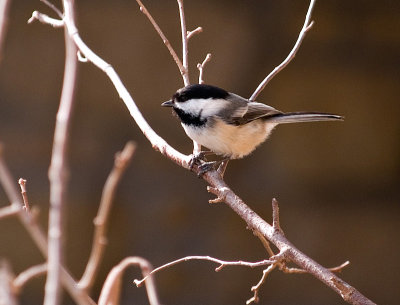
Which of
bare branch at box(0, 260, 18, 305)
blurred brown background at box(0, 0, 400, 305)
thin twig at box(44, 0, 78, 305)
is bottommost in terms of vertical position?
blurred brown background at box(0, 0, 400, 305)

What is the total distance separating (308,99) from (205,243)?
891 millimetres

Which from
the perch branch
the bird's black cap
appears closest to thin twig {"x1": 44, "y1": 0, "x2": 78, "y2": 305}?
the perch branch

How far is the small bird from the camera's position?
98.1 inches

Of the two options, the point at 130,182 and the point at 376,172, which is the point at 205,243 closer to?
the point at 130,182

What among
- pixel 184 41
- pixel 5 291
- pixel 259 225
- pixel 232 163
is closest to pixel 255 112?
pixel 184 41

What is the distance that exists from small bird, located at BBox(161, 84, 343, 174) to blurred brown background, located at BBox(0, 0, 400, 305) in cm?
92

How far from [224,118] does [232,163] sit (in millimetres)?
1127

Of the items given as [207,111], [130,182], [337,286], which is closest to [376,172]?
[130,182]

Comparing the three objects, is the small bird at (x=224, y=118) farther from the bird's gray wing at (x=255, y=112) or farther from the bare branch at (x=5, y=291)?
the bare branch at (x=5, y=291)

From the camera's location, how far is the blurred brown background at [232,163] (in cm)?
362

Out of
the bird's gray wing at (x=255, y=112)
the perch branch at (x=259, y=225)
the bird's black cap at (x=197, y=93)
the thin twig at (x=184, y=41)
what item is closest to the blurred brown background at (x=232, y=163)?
the bird's gray wing at (x=255, y=112)

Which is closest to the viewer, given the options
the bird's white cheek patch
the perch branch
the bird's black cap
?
the perch branch

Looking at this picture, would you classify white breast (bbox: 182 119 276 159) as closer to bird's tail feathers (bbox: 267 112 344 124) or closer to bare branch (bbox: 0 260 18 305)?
bird's tail feathers (bbox: 267 112 344 124)

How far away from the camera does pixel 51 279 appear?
0.71 m
